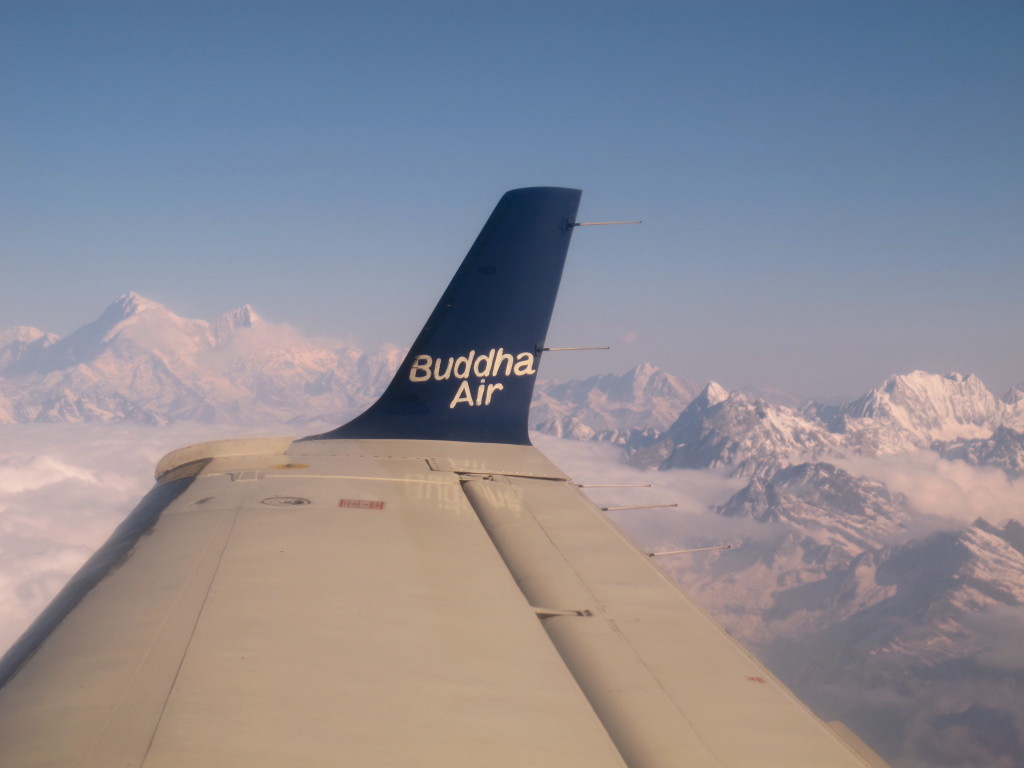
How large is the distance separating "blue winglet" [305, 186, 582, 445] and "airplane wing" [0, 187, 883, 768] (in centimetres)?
269

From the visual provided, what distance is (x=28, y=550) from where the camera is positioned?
119 meters

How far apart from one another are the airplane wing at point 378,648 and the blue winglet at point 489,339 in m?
2.69

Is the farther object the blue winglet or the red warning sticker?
the blue winglet

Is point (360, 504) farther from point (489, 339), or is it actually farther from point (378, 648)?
point (489, 339)

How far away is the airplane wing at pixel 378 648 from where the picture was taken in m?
2.60

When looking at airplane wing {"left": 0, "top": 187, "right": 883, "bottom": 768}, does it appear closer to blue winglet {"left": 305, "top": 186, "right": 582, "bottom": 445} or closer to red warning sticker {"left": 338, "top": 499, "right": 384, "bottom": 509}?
red warning sticker {"left": 338, "top": 499, "right": 384, "bottom": 509}

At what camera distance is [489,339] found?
9953 mm

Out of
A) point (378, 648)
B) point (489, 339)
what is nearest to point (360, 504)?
point (378, 648)

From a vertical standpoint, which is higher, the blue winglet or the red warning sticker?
the blue winglet

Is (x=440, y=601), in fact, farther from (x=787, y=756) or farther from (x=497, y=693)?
(x=787, y=756)

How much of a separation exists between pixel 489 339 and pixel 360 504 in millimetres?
4226

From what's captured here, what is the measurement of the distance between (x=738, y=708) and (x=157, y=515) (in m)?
4.81

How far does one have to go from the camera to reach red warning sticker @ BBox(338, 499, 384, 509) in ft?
20.2

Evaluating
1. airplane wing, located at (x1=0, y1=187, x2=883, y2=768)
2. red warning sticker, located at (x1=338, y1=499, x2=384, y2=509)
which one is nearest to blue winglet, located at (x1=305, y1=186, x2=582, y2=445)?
airplane wing, located at (x1=0, y1=187, x2=883, y2=768)
